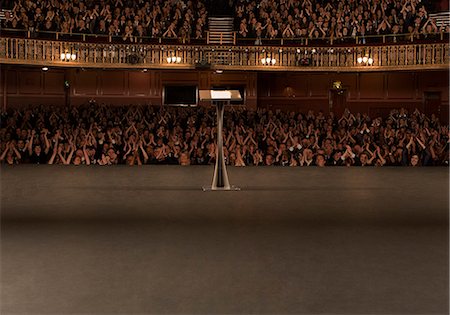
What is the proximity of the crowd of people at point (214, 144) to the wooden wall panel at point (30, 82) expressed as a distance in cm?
620

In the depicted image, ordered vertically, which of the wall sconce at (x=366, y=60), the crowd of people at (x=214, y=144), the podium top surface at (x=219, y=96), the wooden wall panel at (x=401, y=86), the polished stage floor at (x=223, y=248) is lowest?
the polished stage floor at (x=223, y=248)

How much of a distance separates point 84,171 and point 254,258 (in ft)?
25.6

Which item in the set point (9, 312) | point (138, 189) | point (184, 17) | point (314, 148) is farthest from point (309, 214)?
point (184, 17)

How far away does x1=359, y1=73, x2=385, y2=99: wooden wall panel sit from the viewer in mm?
23444

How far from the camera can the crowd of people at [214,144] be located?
559 inches

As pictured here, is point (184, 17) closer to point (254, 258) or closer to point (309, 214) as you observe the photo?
point (309, 214)

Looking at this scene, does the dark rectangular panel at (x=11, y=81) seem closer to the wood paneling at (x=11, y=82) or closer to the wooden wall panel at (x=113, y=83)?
the wood paneling at (x=11, y=82)

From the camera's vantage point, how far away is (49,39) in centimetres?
1909

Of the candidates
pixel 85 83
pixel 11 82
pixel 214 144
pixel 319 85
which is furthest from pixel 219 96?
pixel 11 82

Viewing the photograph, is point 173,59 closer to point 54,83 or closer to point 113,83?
point 113,83

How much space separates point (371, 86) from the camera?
23516 mm

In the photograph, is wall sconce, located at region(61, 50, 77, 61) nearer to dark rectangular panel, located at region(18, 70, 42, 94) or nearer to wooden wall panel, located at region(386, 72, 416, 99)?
dark rectangular panel, located at region(18, 70, 42, 94)

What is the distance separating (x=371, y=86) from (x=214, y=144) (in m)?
10.9

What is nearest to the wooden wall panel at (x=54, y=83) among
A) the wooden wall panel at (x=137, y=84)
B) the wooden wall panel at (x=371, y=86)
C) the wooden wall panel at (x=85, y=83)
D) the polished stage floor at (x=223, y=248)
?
the wooden wall panel at (x=85, y=83)
